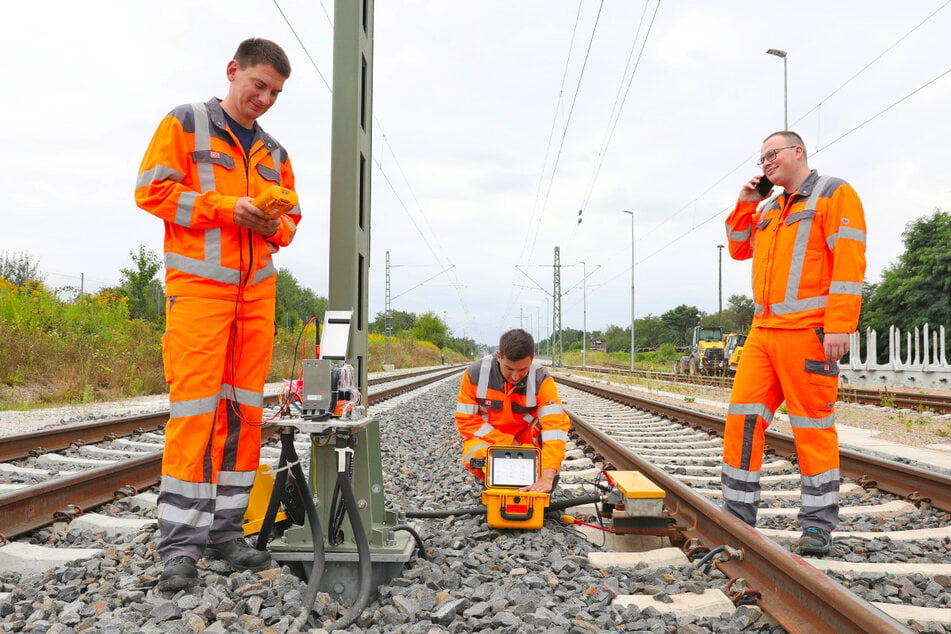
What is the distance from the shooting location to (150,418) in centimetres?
675

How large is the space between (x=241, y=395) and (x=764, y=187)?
273 cm

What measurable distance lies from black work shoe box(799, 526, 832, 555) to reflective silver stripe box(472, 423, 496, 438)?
169 cm

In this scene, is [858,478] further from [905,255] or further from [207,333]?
[905,255]

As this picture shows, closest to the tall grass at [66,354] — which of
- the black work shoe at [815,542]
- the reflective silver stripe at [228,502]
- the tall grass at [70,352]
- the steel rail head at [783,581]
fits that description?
the tall grass at [70,352]

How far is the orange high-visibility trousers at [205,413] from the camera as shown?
7.95ft

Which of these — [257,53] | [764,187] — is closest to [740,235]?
[764,187]

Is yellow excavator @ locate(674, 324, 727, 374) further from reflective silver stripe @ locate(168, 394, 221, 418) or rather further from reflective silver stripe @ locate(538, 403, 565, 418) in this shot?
reflective silver stripe @ locate(168, 394, 221, 418)

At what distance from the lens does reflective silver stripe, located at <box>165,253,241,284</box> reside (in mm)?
2441

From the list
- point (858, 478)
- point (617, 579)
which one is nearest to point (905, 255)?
point (858, 478)

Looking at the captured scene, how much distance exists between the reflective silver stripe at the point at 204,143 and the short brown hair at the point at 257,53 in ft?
0.79

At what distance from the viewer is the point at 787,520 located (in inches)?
142

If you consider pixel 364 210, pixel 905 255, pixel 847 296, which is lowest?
pixel 847 296

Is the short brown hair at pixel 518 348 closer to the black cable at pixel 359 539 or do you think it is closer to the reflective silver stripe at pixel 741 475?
the reflective silver stripe at pixel 741 475

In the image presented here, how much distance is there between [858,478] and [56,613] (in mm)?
4478
